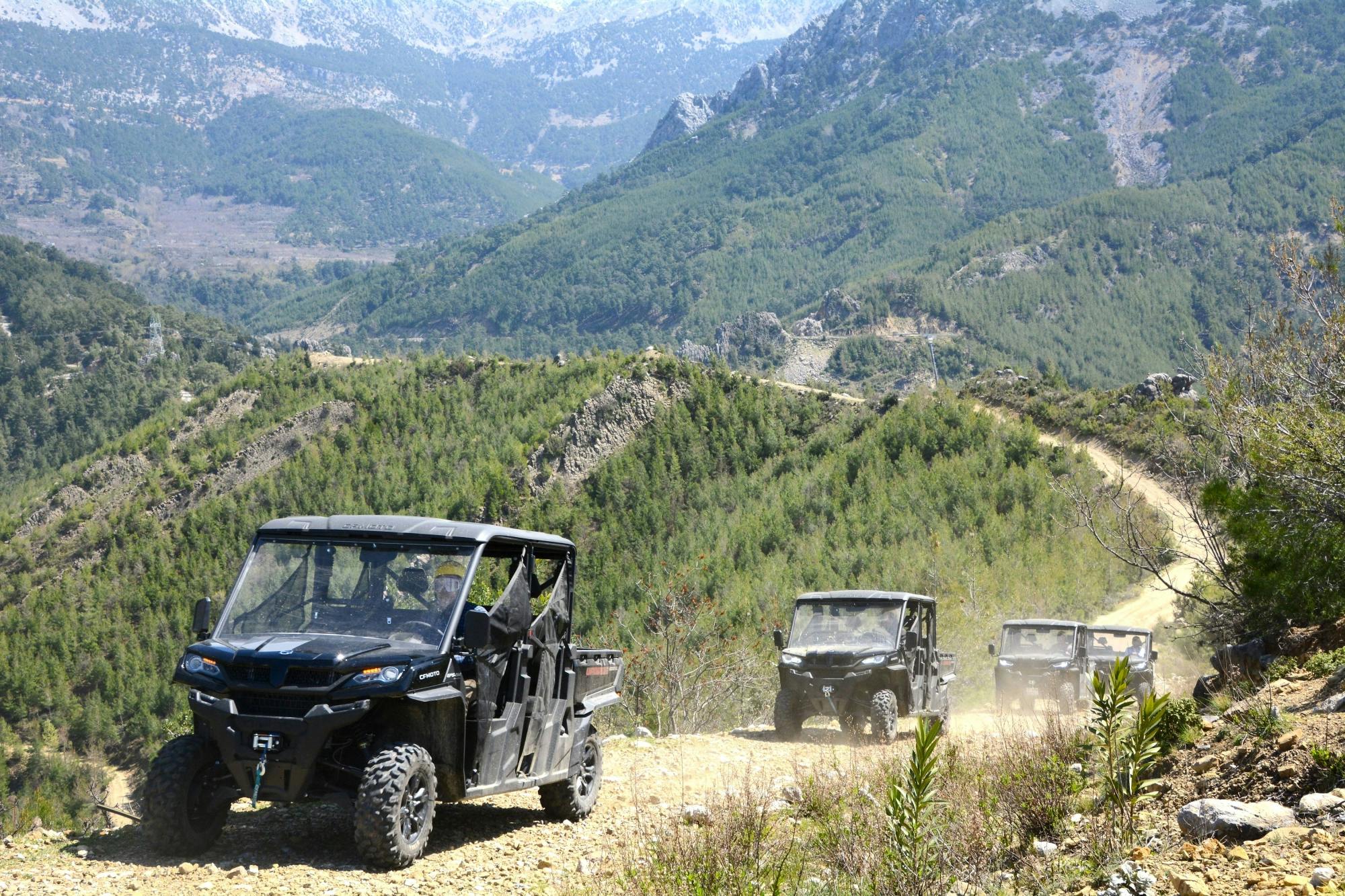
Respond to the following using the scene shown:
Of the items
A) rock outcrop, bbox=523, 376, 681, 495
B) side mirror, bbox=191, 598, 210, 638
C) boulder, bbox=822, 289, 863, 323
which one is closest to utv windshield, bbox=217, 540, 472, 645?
side mirror, bbox=191, 598, 210, 638

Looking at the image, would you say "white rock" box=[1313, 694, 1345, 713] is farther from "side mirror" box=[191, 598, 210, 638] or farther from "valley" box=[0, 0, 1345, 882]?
"side mirror" box=[191, 598, 210, 638]

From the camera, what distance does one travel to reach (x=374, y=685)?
24.0 ft

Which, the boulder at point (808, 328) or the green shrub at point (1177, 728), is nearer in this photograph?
the green shrub at point (1177, 728)

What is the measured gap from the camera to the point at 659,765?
40.9ft

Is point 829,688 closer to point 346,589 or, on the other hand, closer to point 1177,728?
point 1177,728

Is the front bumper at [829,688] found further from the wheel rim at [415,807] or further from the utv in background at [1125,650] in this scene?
the wheel rim at [415,807]

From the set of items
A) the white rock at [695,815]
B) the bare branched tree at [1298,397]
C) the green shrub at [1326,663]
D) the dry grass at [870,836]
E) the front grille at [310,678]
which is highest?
the bare branched tree at [1298,397]

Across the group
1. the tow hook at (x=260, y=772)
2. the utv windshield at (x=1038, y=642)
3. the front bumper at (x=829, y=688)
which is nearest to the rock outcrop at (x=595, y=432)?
the utv windshield at (x=1038, y=642)

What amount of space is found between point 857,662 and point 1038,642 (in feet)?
24.6

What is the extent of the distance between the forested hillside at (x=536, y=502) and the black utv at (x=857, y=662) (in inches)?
729

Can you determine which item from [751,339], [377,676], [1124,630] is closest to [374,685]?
[377,676]

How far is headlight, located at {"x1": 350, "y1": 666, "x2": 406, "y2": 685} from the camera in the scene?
24.0ft

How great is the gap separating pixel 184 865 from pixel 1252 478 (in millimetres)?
13472

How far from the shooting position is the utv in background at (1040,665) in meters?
21.2
